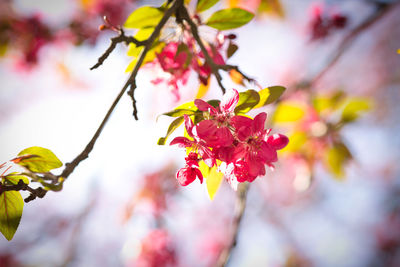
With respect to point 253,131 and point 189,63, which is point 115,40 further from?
point 253,131

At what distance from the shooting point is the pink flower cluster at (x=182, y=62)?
0.86 meters

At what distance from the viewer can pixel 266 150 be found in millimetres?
643

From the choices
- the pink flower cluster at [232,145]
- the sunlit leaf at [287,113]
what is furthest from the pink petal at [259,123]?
the sunlit leaf at [287,113]

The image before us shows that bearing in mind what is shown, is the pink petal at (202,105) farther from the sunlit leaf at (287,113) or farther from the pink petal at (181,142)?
the sunlit leaf at (287,113)

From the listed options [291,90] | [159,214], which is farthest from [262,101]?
[159,214]

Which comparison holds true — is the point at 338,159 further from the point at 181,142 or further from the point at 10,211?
the point at 10,211

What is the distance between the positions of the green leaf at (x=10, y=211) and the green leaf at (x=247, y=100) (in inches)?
22.0

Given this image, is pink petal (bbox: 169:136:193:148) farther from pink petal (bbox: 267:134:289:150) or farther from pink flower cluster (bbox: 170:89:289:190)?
pink petal (bbox: 267:134:289:150)

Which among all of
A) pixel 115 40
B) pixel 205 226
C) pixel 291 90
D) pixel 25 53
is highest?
pixel 25 53

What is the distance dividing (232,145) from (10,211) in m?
0.54

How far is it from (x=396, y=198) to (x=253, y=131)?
5.32m

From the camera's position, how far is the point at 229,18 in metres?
0.88

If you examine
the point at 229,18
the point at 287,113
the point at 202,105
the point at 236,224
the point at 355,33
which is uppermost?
the point at 355,33

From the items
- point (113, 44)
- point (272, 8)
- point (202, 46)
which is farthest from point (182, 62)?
point (272, 8)
